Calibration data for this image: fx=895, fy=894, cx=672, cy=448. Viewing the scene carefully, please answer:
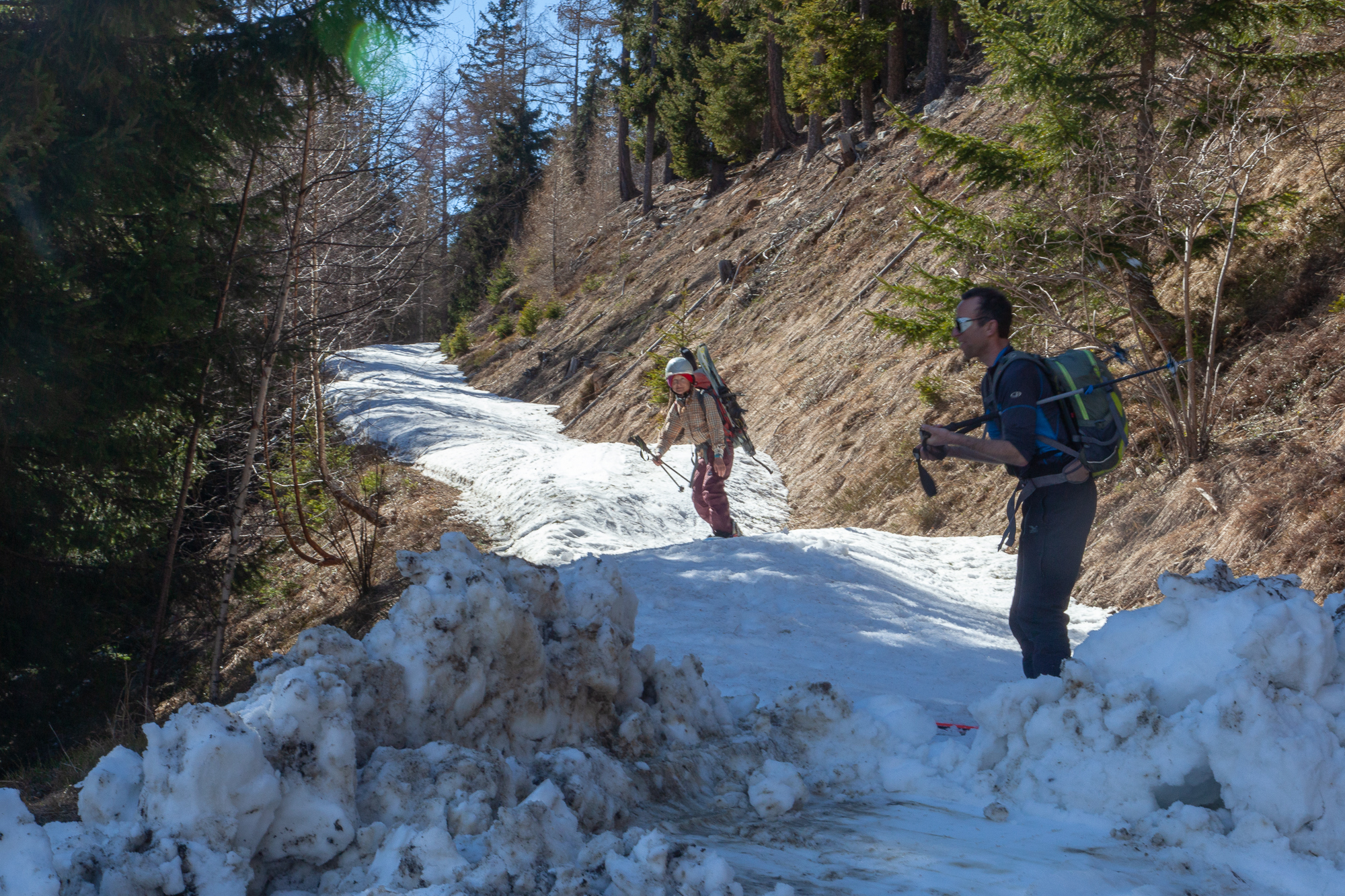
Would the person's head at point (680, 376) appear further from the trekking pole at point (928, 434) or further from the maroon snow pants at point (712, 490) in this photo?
the trekking pole at point (928, 434)

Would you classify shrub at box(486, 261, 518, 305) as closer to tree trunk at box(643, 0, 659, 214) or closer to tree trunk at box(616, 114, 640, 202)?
tree trunk at box(616, 114, 640, 202)

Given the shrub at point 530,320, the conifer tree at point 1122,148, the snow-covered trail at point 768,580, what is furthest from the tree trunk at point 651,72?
the conifer tree at point 1122,148

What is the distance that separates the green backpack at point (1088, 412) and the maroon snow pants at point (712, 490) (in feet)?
17.1

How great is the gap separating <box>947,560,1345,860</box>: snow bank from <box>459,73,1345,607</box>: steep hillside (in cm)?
317

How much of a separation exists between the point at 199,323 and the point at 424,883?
6332mm

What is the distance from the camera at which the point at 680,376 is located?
29.6 feet

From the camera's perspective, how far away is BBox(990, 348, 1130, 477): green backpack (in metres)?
4.02

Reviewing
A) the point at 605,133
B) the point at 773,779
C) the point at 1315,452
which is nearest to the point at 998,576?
the point at 1315,452

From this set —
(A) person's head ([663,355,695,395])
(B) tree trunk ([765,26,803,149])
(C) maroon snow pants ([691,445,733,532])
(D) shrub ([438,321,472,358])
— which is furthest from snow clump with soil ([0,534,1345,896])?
(D) shrub ([438,321,472,358])

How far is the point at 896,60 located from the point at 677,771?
22.2 metres

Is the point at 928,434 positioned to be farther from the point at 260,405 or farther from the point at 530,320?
the point at 530,320

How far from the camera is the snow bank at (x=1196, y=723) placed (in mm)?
2852

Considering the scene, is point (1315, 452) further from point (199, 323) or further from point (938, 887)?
point (199, 323)

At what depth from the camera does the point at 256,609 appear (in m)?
11.5
